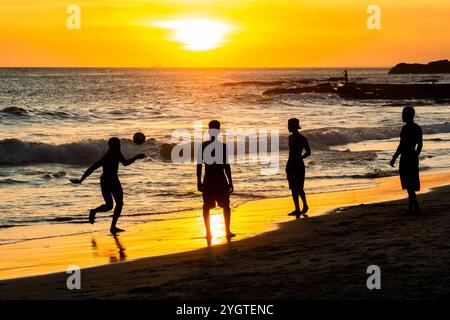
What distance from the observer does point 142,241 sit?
11.4 metres

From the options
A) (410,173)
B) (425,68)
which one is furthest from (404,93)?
(425,68)

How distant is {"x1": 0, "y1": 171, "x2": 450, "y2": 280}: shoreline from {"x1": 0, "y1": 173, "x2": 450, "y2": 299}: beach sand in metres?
0.02

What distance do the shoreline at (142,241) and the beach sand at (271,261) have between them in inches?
0.7

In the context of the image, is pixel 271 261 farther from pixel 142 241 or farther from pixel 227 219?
pixel 142 241

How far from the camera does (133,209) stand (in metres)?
15.3

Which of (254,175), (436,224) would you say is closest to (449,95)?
(254,175)

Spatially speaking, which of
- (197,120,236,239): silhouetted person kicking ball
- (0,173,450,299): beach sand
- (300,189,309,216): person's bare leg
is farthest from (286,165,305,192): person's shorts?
(197,120,236,239): silhouetted person kicking ball

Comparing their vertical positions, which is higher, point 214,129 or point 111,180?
point 214,129

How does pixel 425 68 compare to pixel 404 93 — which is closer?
pixel 404 93

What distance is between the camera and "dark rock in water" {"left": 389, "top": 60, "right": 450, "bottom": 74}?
161500 mm

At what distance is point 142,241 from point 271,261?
132 inches

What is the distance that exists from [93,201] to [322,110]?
4297 centimetres

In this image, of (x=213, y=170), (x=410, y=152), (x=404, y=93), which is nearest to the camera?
(x=213, y=170)

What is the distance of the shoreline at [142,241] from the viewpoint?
32.3ft
